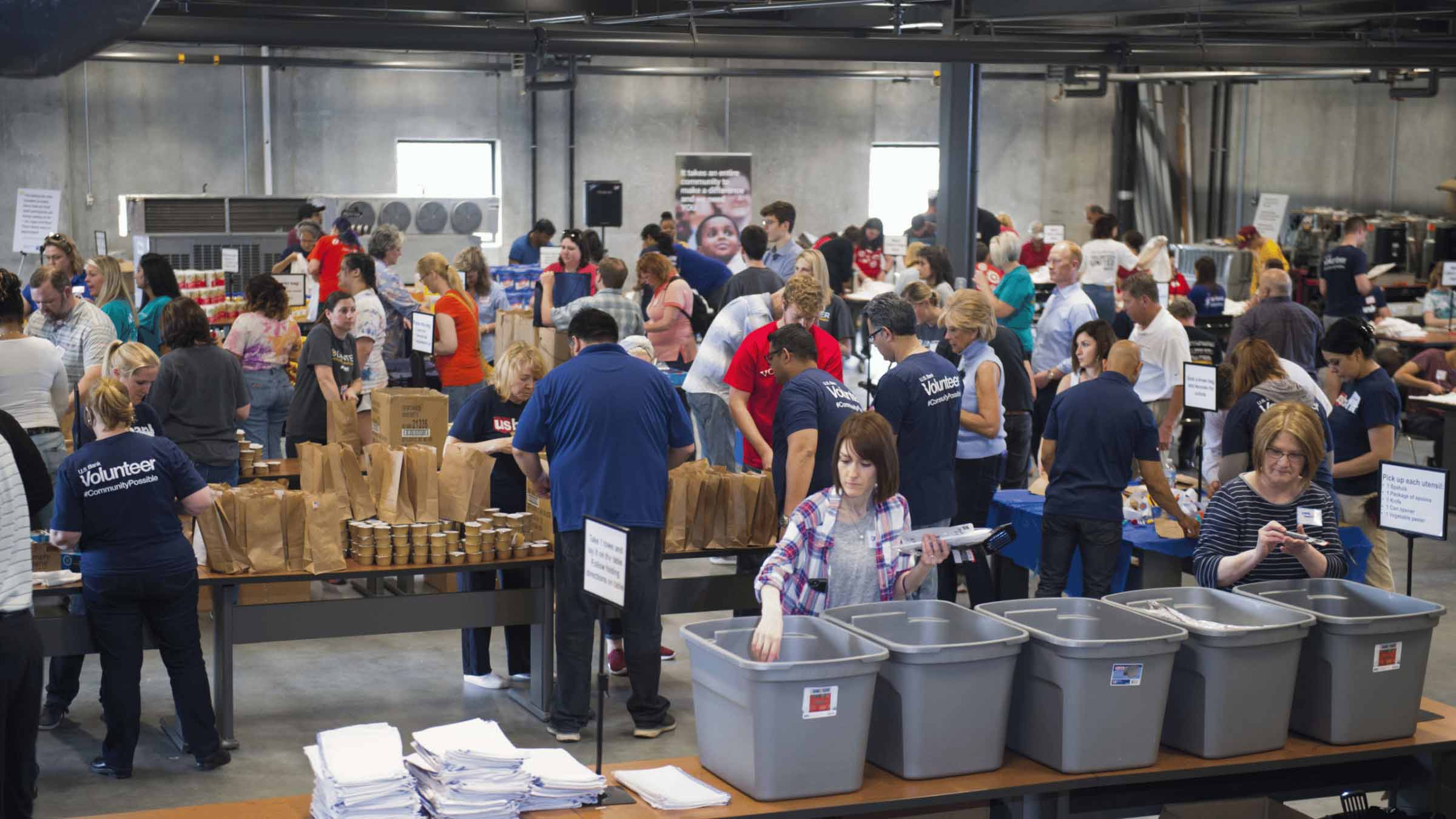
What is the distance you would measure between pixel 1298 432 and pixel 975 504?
7.61ft

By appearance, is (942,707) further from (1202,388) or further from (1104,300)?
(1104,300)

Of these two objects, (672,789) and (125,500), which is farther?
(125,500)

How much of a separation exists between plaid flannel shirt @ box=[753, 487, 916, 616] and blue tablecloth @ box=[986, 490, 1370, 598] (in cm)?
179

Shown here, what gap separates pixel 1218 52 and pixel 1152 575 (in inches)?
241

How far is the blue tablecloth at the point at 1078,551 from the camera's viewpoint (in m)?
5.73

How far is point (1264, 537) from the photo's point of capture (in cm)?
407

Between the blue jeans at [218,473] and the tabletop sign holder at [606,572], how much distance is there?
10.6ft

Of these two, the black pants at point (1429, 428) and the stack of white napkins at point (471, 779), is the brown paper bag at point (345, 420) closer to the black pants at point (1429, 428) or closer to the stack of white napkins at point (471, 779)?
the stack of white napkins at point (471, 779)

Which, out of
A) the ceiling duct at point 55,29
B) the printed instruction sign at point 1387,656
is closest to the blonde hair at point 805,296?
the printed instruction sign at point 1387,656

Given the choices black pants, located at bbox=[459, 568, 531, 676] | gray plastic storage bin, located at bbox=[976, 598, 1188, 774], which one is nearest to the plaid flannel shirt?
gray plastic storage bin, located at bbox=[976, 598, 1188, 774]

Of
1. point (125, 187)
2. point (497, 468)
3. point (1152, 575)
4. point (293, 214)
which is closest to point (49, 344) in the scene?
point (497, 468)

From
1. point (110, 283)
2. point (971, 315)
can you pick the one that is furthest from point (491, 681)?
point (110, 283)

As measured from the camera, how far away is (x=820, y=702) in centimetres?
311

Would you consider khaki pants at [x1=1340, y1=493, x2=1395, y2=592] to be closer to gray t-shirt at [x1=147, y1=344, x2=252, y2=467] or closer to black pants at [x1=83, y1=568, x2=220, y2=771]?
black pants at [x1=83, y1=568, x2=220, y2=771]
